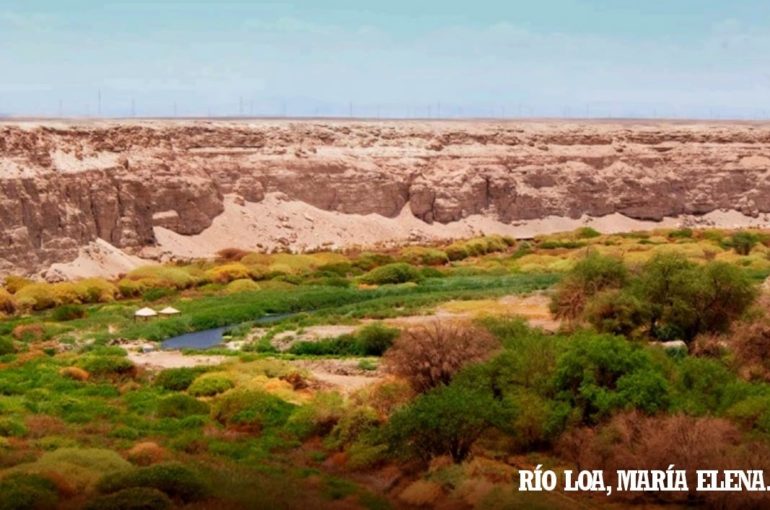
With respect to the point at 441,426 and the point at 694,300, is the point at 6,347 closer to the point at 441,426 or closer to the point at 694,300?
the point at 441,426

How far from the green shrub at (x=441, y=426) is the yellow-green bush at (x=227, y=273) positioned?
30.3 meters

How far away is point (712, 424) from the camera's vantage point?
20.9 meters

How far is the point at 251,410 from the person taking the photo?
88.3 feet

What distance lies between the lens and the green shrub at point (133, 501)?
18.1 meters

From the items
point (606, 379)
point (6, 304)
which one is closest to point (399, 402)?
point (606, 379)

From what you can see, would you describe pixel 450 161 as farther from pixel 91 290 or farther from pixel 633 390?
pixel 633 390

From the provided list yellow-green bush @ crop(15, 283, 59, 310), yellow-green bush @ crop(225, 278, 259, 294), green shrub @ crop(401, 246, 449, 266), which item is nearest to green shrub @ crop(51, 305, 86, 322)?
yellow-green bush @ crop(15, 283, 59, 310)

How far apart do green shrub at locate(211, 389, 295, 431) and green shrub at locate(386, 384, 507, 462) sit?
4392 mm

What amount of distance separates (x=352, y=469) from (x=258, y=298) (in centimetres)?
2413

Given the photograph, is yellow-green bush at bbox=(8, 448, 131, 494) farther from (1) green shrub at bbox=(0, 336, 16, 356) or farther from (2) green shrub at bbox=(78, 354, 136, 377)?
(1) green shrub at bbox=(0, 336, 16, 356)

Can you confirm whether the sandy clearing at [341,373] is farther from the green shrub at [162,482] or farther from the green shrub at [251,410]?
the green shrub at [162,482]

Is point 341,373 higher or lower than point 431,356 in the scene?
lower

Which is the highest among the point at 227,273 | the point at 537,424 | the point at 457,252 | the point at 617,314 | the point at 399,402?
the point at 617,314

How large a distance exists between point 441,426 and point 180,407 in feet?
26.2
